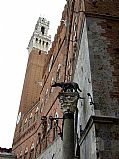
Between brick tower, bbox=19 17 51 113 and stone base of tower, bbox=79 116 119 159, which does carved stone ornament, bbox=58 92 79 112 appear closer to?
stone base of tower, bbox=79 116 119 159

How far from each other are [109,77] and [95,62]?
0.55m

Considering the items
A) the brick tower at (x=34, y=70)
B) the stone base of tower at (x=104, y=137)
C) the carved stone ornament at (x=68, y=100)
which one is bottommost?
the stone base of tower at (x=104, y=137)

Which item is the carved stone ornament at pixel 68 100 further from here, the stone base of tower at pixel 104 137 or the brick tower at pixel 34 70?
the brick tower at pixel 34 70

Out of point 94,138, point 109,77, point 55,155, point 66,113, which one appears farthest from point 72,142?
point 55,155

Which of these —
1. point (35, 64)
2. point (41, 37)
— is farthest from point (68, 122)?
point (41, 37)

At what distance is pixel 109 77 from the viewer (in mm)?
6547

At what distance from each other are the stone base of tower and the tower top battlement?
3101 cm

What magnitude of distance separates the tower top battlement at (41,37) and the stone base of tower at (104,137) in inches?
1221

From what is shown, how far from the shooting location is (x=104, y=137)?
546 centimetres

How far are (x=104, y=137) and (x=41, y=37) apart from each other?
111 ft

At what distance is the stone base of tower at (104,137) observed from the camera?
530cm

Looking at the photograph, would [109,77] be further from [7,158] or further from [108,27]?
[7,158]

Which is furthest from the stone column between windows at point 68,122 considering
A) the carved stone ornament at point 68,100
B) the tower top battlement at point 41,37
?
the tower top battlement at point 41,37

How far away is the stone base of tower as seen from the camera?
5301 mm
